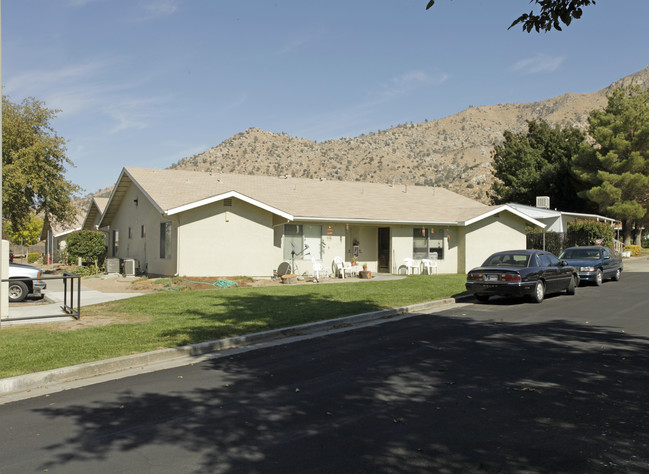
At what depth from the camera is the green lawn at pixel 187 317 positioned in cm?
835

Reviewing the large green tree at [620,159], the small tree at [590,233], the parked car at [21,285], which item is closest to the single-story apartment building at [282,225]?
the parked car at [21,285]

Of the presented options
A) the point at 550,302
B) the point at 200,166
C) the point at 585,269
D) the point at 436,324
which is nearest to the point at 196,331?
the point at 436,324

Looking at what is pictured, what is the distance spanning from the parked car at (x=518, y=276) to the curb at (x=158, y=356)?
395cm

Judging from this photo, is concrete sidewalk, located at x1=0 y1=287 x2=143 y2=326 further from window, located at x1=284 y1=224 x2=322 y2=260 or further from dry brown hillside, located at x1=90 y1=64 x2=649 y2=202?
dry brown hillside, located at x1=90 y1=64 x2=649 y2=202

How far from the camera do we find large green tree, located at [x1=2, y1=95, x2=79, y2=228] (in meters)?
29.3

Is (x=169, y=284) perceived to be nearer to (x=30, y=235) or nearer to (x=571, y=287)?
(x=571, y=287)

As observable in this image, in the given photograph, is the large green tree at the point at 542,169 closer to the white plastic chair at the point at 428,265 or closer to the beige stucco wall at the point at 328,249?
the white plastic chair at the point at 428,265

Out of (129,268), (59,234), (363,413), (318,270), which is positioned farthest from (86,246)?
(363,413)

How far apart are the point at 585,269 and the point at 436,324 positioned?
11.2 m

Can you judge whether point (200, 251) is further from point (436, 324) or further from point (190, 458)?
point (190, 458)

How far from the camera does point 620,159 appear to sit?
1623 inches

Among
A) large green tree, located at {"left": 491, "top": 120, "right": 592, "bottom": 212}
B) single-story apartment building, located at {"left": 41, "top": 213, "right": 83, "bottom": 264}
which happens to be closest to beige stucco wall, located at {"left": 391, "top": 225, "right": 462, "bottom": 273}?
large green tree, located at {"left": 491, "top": 120, "right": 592, "bottom": 212}

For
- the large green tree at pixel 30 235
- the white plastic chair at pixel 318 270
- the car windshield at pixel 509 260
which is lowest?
the white plastic chair at pixel 318 270

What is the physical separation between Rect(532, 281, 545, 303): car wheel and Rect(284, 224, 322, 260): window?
430 inches
